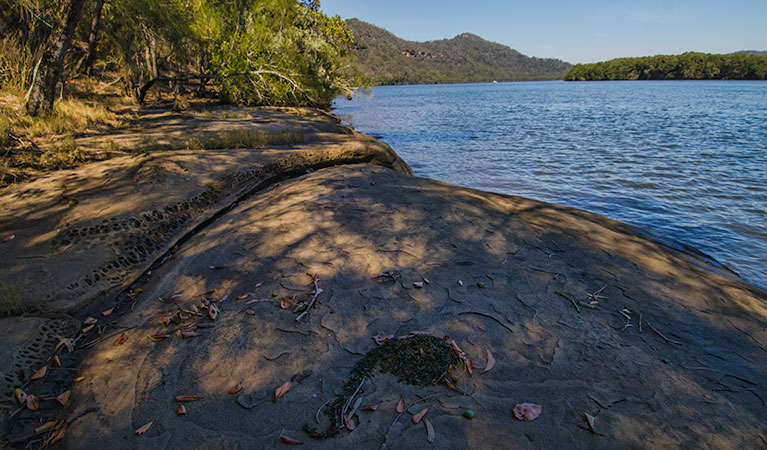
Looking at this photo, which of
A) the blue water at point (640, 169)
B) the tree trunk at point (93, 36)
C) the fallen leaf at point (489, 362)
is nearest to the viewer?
the fallen leaf at point (489, 362)

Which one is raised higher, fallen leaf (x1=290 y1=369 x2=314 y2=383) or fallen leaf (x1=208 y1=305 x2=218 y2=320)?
fallen leaf (x1=208 y1=305 x2=218 y2=320)

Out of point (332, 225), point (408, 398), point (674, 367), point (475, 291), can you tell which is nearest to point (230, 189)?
point (332, 225)

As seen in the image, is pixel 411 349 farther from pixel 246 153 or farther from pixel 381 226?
pixel 246 153

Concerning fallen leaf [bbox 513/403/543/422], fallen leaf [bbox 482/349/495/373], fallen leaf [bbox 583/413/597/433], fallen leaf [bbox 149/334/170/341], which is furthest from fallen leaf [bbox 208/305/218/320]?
fallen leaf [bbox 583/413/597/433]

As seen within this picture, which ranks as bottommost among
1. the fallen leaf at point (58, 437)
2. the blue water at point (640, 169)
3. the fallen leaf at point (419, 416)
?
the blue water at point (640, 169)

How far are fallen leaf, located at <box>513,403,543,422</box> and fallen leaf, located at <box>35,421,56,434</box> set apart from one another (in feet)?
8.58

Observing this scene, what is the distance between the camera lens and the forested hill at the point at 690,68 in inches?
3061

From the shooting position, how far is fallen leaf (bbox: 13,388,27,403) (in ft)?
7.15

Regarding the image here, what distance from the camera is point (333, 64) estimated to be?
19.8 meters

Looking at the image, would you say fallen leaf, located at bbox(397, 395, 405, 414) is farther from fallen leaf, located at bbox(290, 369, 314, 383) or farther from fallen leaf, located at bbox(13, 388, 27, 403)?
fallen leaf, located at bbox(13, 388, 27, 403)

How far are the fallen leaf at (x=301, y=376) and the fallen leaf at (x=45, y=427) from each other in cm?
135

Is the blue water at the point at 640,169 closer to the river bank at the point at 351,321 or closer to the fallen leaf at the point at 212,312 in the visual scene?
the river bank at the point at 351,321

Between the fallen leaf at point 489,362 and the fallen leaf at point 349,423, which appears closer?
the fallen leaf at point 349,423

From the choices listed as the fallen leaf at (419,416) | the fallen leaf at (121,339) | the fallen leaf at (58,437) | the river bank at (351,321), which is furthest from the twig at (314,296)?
the fallen leaf at (58,437)
